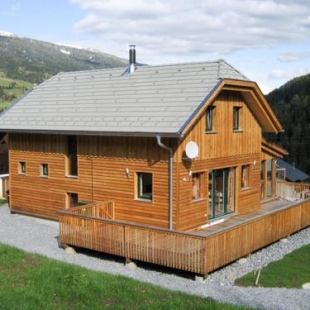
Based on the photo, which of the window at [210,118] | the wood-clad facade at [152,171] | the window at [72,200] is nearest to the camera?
the wood-clad facade at [152,171]

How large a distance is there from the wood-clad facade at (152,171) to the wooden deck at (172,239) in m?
1.25

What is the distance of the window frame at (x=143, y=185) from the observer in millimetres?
18234

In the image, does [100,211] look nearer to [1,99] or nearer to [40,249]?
[40,249]

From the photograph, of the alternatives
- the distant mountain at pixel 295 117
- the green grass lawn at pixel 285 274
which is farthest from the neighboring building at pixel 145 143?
the distant mountain at pixel 295 117

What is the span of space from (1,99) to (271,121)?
337ft

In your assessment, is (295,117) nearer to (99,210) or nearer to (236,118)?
(236,118)

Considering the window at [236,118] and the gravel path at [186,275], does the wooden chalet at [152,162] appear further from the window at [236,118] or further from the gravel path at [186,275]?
the gravel path at [186,275]

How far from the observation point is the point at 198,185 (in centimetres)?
1877

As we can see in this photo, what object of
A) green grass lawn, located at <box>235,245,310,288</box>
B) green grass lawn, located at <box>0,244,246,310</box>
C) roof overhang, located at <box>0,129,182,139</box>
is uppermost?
roof overhang, located at <box>0,129,182,139</box>

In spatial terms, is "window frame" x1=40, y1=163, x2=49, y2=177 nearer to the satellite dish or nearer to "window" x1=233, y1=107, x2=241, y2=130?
the satellite dish

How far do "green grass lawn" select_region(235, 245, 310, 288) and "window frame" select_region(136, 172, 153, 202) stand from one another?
505 centimetres

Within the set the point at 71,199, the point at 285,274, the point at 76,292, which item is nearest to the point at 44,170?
the point at 71,199

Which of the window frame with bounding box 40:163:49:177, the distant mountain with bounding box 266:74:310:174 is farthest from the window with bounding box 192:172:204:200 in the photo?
the distant mountain with bounding box 266:74:310:174

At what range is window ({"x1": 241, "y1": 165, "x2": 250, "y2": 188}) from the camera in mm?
22013
